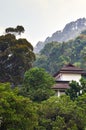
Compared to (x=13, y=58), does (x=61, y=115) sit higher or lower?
lower

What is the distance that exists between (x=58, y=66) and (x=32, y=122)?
51162mm

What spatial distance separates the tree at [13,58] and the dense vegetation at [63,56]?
2833cm

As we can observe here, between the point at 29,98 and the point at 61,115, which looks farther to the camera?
the point at 29,98

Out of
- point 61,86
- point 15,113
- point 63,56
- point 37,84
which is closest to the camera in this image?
point 15,113

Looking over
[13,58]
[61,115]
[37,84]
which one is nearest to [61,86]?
[37,84]

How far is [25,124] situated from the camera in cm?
2317

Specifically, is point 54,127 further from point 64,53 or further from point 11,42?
point 64,53

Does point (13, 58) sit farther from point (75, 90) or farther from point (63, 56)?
point (63, 56)

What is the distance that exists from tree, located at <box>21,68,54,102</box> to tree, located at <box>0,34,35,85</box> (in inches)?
405

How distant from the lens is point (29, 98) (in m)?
30.1

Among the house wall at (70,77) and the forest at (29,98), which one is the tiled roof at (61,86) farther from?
the house wall at (70,77)

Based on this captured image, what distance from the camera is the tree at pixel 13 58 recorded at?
44500 mm

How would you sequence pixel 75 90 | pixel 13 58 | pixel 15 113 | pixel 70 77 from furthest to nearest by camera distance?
pixel 70 77 < pixel 13 58 < pixel 75 90 < pixel 15 113

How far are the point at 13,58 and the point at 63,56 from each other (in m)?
33.9
